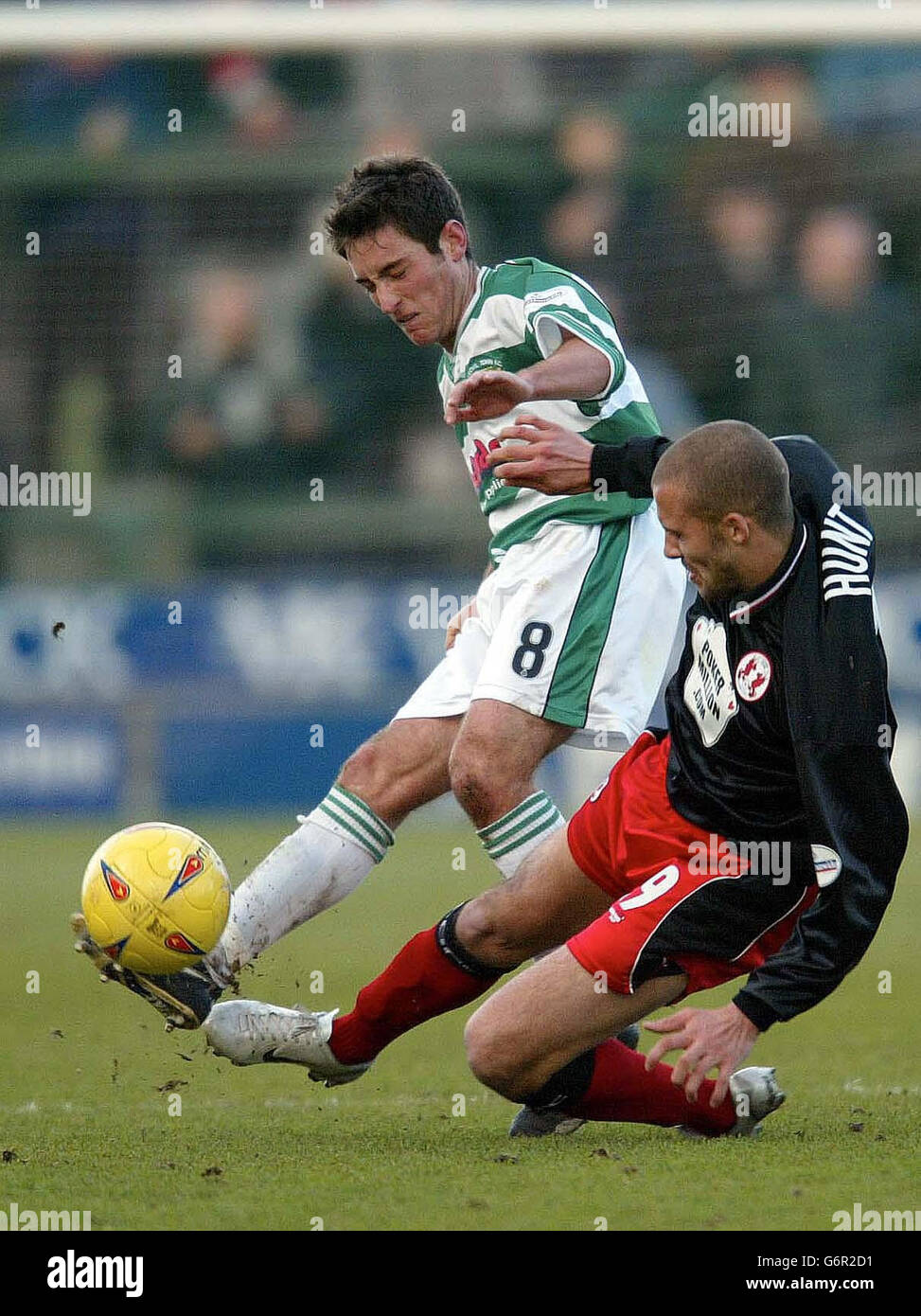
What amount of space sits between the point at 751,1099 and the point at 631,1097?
275mm

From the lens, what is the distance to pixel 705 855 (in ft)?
13.9

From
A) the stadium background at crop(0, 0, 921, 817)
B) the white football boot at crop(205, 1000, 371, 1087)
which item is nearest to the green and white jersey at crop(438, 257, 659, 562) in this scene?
the white football boot at crop(205, 1000, 371, 1087)

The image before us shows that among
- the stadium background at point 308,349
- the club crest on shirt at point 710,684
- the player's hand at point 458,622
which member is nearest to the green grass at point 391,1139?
the club crest on shirt at point 710,684

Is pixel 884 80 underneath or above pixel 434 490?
above

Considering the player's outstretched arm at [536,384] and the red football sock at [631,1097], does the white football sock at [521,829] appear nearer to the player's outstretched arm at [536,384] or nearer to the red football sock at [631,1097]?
the red football sock at [631,1097]

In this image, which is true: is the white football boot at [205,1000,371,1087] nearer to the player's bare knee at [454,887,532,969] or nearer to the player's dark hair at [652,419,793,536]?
the player's bare knee at [454,887,532,969]

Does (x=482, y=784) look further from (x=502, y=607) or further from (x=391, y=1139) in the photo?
(x=391, y=1139)

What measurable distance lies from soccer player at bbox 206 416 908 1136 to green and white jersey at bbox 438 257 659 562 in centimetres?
43

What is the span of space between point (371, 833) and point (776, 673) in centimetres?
139

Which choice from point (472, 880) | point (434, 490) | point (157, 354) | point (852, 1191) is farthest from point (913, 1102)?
point (157, 354)

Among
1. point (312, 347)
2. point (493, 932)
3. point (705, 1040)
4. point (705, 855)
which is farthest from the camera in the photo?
point (312, 347)

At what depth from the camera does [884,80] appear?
12938 millimetres

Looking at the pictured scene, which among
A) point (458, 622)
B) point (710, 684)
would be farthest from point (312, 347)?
point (710, 684)

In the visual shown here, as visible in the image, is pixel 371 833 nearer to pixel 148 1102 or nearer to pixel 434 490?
pixel 148 1102
